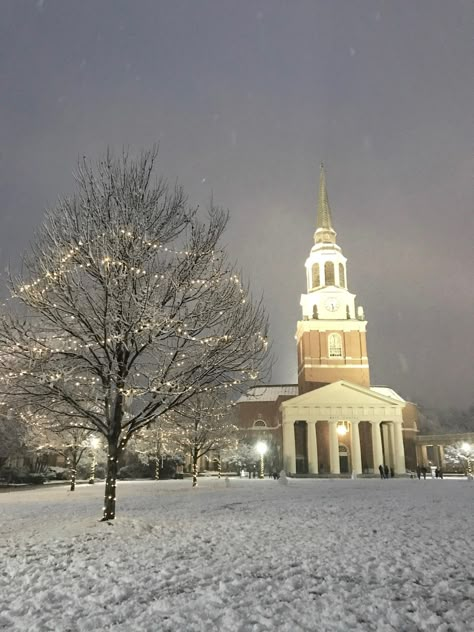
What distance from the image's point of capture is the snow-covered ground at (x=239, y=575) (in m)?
5.59

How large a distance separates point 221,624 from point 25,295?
10.4 m

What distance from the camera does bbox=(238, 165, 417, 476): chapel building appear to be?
56.6 meters

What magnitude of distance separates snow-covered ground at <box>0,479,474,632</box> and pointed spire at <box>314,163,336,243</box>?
6003 centimetres

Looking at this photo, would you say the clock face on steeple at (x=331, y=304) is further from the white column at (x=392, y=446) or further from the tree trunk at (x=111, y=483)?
the tree trunk at (x=111, y=483)

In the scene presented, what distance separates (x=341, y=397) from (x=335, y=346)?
9282 millimetres

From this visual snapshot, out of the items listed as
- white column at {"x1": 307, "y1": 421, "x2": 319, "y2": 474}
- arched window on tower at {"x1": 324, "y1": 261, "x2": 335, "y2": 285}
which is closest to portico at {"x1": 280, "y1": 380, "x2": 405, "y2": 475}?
white column at {"x1": 307, "y1": 421, "x2": 319, "y2": 474}

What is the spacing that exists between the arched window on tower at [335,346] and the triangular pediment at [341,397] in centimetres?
737

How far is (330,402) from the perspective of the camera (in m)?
56.8

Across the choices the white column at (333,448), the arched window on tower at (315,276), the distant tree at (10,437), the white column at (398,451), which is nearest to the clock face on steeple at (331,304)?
the arched window on tower at (315,276)

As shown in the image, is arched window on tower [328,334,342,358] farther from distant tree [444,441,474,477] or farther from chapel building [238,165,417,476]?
distant tree [444,441,474,477]

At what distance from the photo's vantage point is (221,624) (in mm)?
5418

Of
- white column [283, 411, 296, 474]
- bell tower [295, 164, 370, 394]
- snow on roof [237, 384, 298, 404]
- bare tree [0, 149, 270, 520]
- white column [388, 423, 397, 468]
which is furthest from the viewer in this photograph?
snow on roof [237, 384, 298, 404]

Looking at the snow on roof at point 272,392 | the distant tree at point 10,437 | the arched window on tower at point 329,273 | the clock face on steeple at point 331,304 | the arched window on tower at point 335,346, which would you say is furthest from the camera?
the snow on roof at point 272,392

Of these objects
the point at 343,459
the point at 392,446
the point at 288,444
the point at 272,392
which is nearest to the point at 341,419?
the point at 288,444
